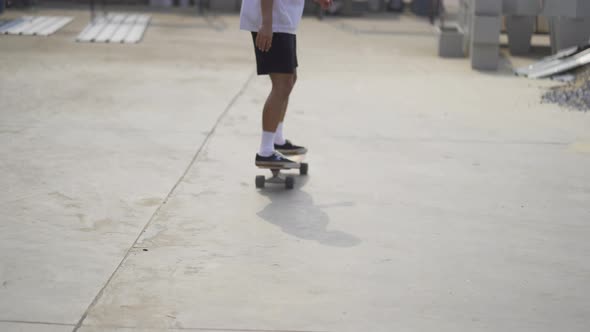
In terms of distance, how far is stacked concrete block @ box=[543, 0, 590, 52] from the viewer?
9.97 metres

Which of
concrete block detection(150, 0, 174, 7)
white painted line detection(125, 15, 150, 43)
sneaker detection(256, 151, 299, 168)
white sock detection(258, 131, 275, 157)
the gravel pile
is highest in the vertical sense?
white sock detection(258, 131, 275, 157)

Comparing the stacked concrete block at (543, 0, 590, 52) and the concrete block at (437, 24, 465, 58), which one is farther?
the concrete block at (437, 24, 465, 58)

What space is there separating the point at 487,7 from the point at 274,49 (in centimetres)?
532

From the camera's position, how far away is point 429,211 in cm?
505

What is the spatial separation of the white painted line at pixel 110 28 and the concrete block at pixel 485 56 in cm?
441

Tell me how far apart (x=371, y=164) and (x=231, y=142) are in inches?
41.0

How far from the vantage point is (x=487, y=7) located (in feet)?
32.7

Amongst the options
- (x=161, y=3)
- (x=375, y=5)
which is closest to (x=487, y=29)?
(x=375, y=5)

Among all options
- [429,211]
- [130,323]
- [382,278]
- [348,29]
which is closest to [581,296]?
[382,278]

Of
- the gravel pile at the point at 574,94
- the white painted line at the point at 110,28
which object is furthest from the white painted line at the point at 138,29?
the gravel pile at the point at 574,94

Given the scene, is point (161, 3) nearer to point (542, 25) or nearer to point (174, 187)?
point (542, 25)

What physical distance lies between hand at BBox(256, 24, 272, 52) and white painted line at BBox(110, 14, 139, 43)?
21.6 ft

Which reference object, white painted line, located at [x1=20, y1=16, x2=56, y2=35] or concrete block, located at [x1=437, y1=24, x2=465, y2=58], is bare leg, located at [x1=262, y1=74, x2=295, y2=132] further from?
white painted line, located at [x1=20, y1=16, x2=56, y2=35]

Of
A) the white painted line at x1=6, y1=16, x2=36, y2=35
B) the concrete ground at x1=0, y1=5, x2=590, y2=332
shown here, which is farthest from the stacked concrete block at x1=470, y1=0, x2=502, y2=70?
the white painted line at x1=6, y1=16, x2=36, y2=35
